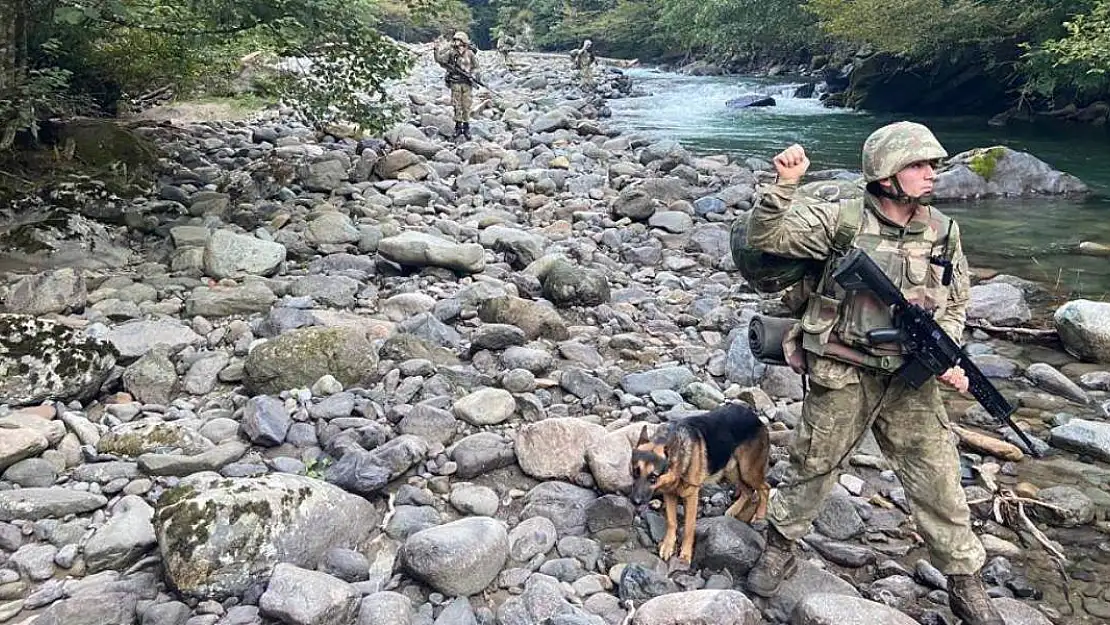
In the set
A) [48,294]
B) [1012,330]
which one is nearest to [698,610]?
[1012,330]

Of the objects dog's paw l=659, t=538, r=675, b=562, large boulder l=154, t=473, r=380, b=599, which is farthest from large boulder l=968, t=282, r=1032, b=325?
large boulder l=154, t=473, r=380, b=599

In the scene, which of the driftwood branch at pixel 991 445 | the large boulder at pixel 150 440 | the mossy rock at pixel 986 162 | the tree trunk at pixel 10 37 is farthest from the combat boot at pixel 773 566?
the mossy rock at pixel 986 162

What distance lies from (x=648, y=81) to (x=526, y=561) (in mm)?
37941

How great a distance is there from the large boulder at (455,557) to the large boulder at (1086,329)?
19.7 ft

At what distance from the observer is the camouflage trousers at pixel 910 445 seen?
364 centimetres

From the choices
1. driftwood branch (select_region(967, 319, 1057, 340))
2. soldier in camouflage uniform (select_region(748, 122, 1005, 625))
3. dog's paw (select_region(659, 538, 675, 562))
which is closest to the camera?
soldier in camouflage uniform (select_region(748, 122, 1005, 625))

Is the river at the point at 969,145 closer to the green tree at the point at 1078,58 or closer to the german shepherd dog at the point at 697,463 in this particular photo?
the green tree at the point at 1078,58

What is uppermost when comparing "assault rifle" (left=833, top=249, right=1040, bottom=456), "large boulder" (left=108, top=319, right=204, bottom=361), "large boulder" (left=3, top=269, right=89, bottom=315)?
"assault rifle" (left=833, top=249, right=1040, bottom=456)

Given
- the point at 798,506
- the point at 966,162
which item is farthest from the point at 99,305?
the point at 966,162

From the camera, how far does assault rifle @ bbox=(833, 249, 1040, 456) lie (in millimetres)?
3373

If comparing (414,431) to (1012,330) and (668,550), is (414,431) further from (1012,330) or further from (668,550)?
(1012,330)

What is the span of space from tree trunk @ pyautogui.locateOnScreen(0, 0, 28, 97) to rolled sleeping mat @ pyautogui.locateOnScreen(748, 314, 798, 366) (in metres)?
7.65

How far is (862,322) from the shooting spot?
3.53 meters

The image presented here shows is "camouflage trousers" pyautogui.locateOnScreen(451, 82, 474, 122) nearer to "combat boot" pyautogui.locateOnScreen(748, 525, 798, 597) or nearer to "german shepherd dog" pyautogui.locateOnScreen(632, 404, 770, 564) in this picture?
"german shepherd dog" pyautogui.locateOnScreen(632, 404, 770, 564)
